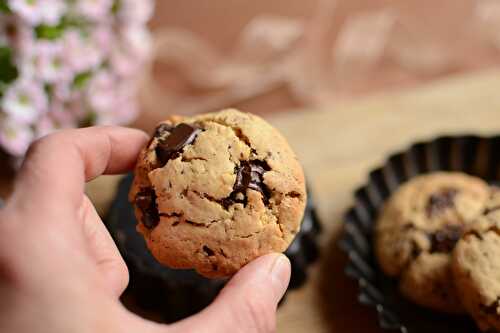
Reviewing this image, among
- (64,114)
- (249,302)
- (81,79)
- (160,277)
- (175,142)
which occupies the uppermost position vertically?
(175,142)

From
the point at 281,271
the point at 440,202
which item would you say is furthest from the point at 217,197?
the point at 440,202

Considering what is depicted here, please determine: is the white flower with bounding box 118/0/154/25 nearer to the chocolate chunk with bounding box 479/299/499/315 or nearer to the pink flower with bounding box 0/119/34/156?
the pink flower with bounding box 0/119/34/156

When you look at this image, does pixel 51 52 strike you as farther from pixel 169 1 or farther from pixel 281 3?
pixel 281 3

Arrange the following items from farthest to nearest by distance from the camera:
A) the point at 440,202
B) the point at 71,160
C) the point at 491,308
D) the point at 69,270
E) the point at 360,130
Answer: the point at 360,130, the point at 440,202, the point at 491,308, the point at 71,160, the point at 69,270

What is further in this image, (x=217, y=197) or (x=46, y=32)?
(x=46, y=32)

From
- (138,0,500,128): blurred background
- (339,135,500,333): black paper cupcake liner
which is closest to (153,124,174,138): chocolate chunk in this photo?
(339,135,500,333): black paper cupcake liner

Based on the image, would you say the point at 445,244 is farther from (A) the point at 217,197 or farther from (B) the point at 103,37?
(B) the point at 103,37

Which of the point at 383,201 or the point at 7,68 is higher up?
the point at 7,68

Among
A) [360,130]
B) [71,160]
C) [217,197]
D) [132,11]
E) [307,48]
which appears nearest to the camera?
[71,160]
